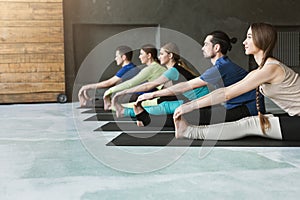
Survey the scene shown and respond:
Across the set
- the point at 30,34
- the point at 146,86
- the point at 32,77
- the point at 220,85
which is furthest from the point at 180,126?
the point at 30,34

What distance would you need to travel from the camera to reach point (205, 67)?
7.86m

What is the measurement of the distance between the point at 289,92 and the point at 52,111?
332 cm

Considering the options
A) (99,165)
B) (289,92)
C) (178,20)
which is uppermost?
(178,20)

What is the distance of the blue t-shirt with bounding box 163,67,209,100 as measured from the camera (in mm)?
3725

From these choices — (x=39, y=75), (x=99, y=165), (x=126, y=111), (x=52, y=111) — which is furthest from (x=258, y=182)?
(x=39, y=75)

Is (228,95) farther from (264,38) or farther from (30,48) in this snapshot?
(30,48)

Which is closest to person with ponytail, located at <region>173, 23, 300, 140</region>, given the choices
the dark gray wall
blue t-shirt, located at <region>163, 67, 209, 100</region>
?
blue t-shirt, located at <region>163, 67, 209, 100</region>

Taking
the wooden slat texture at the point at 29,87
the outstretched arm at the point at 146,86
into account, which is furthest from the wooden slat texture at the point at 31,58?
the outstretched arm at the point at 146,86

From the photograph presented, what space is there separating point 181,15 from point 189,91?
4.11 m

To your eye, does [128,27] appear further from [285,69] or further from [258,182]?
[258,182]

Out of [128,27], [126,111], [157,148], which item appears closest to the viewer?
[157,148]

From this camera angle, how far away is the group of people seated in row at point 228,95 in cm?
287

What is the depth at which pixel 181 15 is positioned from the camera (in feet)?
24.9

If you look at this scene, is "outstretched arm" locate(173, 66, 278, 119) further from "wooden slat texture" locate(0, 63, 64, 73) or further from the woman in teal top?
"wooden slat texture" locate(0, 63, 64, 73)
